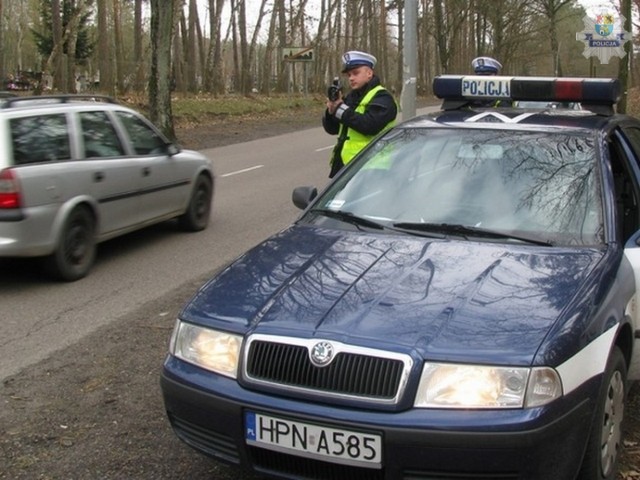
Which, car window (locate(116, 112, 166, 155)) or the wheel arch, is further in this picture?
car window (locate(116, 112, 166, 155))

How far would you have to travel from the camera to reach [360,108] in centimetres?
650

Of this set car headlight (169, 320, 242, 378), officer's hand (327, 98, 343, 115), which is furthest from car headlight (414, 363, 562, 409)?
officer's hand (327, 98, 343, 115)

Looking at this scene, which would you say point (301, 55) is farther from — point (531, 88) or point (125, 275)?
point (531, 88)

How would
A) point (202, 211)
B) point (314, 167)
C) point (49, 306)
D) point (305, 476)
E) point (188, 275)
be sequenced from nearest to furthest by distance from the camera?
1. point (305, 476)
2. point (49, 306)
3. point (188, 275)
4. point (202, 211)
5. point (314, 167)

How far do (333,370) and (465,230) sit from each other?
1371 mm

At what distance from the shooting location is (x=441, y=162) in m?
4.56

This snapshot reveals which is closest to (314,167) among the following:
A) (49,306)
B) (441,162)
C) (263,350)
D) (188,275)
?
(188,275)

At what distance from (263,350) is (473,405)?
2.69ft

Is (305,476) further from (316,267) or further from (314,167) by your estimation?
(314,167)

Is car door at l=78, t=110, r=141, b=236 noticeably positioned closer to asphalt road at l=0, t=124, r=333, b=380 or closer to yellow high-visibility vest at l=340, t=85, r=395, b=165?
asphalt road at l=0, t=124, r=333, b=380

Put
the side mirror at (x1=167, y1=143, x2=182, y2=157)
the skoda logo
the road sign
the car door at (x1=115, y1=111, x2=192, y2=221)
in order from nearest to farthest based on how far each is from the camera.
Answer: the skoda logo, the car door at (x1=115, y1=111, x2=192, y2=221), the side mirror at (x1=167, y1=143, x2=182, y2=157), the road sign

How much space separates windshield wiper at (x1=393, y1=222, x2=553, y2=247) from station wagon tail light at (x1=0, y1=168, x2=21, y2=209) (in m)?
3.84

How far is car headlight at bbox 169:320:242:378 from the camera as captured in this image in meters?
3.21

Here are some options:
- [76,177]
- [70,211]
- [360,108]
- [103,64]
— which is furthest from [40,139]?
[103,64]
